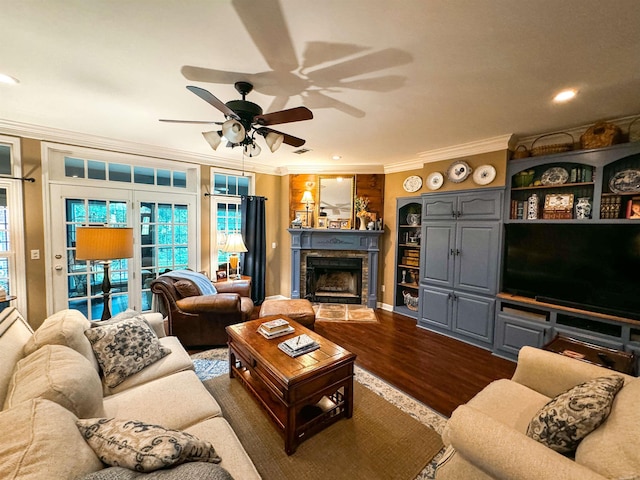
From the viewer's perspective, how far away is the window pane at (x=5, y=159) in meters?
2.95

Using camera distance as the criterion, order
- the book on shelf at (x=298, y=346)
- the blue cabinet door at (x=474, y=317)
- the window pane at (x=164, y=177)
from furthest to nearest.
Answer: the window pane at (x=164, y=177) → the blue cabinet door at (x=474, y=317) → the book on shelf at (x=298, y=346)

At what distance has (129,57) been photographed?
1785mm

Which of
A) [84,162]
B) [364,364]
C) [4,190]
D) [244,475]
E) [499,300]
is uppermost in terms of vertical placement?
[84,162]

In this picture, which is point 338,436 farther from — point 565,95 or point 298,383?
point 565,95

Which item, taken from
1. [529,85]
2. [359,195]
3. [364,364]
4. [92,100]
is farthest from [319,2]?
[359,195]

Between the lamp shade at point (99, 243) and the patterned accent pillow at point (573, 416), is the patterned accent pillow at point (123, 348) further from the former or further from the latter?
the patterned accent pillow at point (573, 416)

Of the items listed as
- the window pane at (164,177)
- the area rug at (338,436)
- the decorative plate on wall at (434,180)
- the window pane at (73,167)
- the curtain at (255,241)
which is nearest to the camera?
the area rug at (338,436)

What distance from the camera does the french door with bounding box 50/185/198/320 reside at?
10.8 ft

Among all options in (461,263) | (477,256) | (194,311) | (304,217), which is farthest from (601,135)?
(194,311)

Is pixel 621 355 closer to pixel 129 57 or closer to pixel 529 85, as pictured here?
pixel 529 85

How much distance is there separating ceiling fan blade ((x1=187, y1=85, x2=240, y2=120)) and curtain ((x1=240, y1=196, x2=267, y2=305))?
2702mm

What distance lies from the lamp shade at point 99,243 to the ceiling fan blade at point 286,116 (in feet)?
5.01

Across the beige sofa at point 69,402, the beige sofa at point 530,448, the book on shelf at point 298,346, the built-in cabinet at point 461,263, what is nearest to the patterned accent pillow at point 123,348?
the beige sofa at point 69,402

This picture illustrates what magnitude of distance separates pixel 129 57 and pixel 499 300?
166 inches
